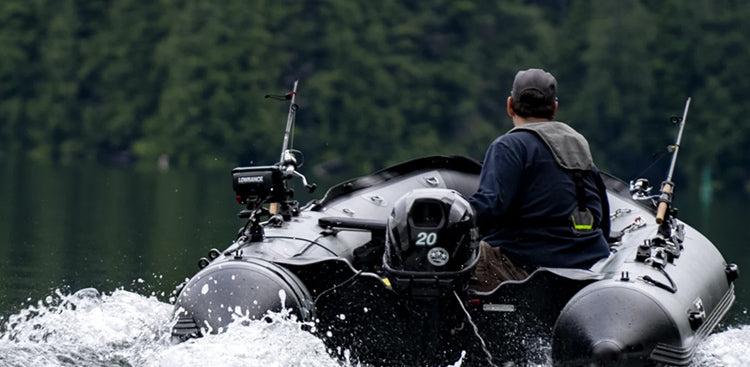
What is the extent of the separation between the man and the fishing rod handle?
733mm

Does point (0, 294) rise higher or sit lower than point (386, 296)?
lower

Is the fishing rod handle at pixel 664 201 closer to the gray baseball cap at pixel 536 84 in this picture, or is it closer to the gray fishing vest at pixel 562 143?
the gray fishing vest at pixel 562 143

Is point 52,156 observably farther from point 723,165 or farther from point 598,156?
point 723,165

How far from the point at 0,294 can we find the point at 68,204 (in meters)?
11.2

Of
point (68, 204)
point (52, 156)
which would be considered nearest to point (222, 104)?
point (52, 156)

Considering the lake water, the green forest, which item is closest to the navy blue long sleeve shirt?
the lake water

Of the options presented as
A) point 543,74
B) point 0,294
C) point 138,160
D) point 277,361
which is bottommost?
point 138,160

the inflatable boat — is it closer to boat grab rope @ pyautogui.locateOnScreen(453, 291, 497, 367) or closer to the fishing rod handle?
boat grab rope @ pyautogui.locateOnScreen(453, 291, 497, 367)

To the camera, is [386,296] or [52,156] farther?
[52,156]

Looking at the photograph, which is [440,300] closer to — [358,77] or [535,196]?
[535,196]

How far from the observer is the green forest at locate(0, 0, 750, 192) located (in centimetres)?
4600

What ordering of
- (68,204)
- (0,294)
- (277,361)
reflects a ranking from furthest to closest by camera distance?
1. (68,204)
2. (0,294)
3. (277,361)

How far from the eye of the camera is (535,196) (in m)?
6.47

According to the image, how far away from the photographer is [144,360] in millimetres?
6758
